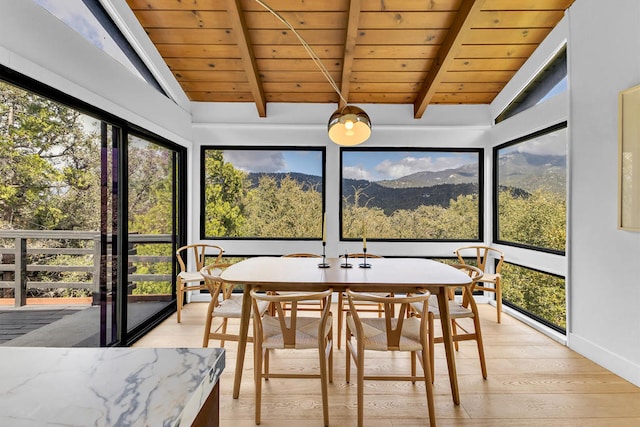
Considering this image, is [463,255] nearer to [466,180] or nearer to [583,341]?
[466,180]

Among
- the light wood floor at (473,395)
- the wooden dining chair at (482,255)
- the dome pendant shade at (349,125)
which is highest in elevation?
the dome pendant shade at (349,125)

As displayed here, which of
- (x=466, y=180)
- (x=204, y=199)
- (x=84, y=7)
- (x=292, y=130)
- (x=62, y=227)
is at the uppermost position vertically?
(x=84, y=7)

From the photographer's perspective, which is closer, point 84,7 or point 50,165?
point 50,165

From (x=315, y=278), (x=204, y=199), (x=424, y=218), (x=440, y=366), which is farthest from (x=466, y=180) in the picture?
(x=204, y=199)

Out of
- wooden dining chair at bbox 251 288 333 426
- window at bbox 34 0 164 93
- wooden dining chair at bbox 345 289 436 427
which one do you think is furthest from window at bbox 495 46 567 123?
window at bbox 34 0 164 93

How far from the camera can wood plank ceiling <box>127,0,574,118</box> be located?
287 centimetres

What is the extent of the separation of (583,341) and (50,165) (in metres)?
4.32

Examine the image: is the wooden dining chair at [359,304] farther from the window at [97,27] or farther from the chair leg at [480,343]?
the window at [97,27]

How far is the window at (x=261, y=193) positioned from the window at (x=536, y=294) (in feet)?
8.01

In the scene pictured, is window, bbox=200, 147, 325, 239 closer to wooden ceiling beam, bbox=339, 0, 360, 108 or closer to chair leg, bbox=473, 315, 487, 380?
wooden ceiling beam, bbox=339, 0, 360, 108

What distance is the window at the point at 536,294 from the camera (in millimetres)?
3254

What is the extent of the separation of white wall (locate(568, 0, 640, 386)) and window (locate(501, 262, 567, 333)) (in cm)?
35

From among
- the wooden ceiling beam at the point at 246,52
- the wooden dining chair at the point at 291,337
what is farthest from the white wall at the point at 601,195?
the wooden ceiling beam at the point at 246,52

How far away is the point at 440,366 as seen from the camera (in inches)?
102
